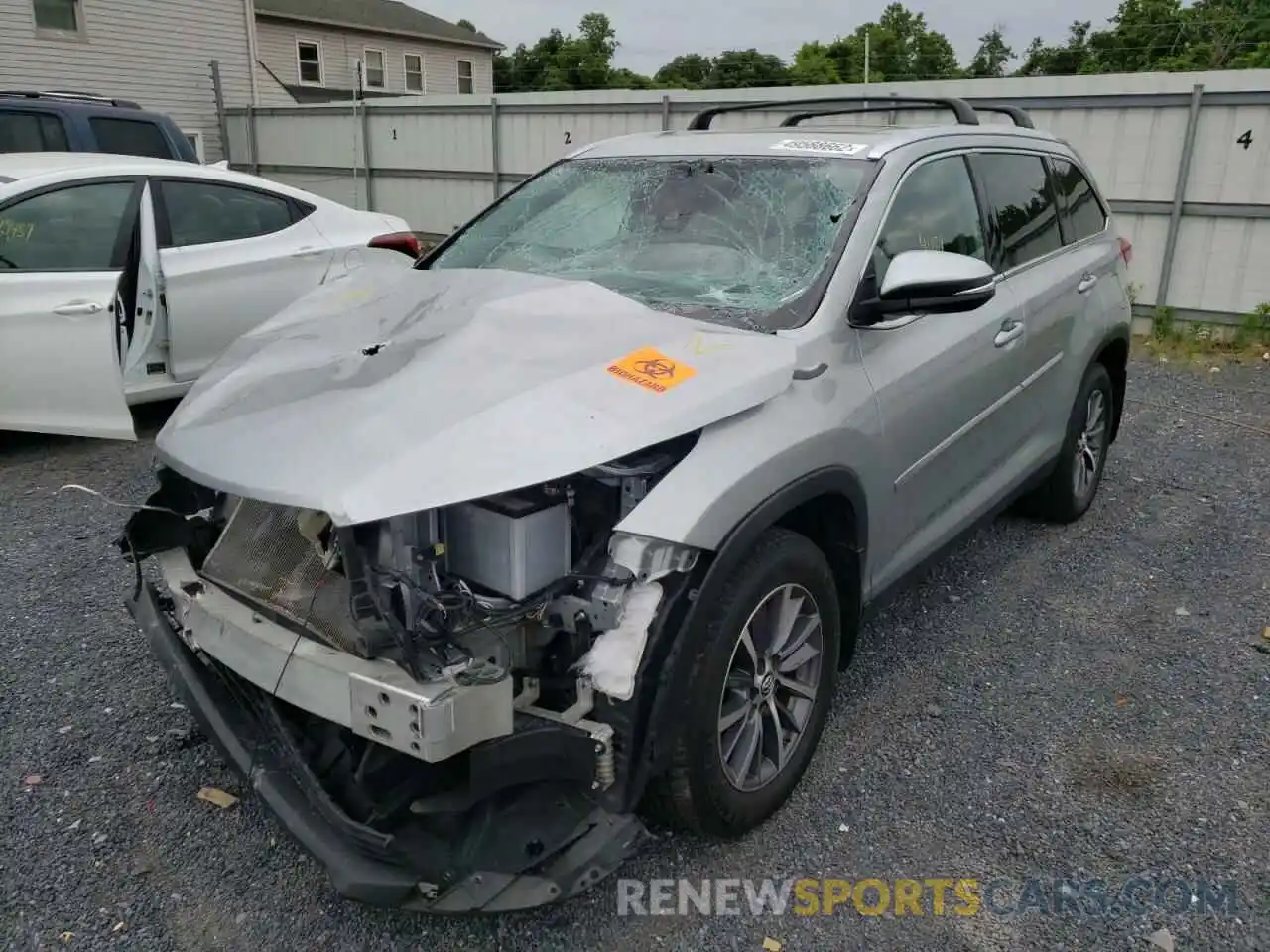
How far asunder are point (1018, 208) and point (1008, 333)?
0.70 m

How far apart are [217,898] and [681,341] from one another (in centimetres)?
184

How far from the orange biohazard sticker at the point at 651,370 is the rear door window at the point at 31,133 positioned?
7.28 metres

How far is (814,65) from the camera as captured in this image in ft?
166

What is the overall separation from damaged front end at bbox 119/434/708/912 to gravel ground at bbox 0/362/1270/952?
0.35 m

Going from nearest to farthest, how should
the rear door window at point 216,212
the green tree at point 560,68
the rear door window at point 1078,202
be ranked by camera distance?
the rear door window at point 1078,202, the rear door window at point 216,212, the green tree at point 560,68

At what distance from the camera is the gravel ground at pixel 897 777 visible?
2.51 meters

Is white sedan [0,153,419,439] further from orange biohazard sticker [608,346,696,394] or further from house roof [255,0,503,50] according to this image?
house roof [255,0,503,50]

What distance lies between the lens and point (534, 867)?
2.29 meters

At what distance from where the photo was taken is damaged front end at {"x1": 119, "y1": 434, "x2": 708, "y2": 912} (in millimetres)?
2191

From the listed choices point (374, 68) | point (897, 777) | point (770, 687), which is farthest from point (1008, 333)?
point (374, 68)

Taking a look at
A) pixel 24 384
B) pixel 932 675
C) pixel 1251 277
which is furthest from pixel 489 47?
pixel 932 675

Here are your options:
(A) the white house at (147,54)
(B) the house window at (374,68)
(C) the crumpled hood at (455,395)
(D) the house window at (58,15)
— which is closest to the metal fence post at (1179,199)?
(C) the crumpled hood at (455,395)

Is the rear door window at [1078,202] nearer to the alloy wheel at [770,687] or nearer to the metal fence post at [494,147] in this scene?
the alloy wheel at [770,687]

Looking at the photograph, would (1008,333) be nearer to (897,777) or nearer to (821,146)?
(821,146)
